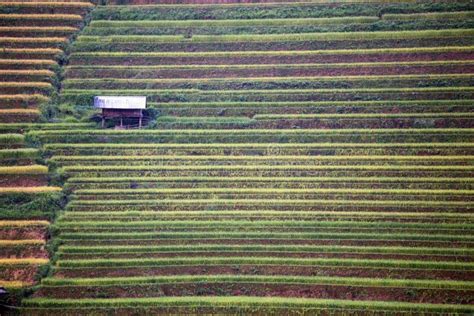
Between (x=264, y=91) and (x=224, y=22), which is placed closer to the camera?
(x=264, y=91)

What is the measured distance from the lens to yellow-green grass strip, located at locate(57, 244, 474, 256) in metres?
29.2

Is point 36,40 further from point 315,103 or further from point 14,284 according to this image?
point 315,103

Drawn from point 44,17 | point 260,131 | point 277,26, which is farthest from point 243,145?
point 44,17

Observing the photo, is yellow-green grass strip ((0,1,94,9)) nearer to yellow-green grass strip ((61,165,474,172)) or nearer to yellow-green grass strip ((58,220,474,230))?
yellow-green grass strip ((61,165,474,172))

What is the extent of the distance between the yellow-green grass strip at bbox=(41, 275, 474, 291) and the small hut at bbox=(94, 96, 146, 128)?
1009 cm

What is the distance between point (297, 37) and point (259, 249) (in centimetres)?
1521

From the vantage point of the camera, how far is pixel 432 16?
3934 cm

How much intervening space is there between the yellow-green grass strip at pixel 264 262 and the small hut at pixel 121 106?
9.03m

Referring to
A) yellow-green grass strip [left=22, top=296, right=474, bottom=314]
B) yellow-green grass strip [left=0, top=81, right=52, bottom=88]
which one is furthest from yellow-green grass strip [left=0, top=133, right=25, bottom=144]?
yellow-green grass strip [left=22, top=296, right=474, bottom=314]

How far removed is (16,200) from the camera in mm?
32188

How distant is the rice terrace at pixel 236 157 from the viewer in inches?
1118

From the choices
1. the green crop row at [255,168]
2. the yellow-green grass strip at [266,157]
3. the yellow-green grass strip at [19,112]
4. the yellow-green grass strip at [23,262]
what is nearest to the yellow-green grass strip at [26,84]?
the yellow-green grass strip at [19,112]

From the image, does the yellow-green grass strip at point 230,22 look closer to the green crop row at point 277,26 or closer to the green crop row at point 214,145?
the green crop row at point 277,26

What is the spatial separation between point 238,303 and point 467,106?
1714 cm
